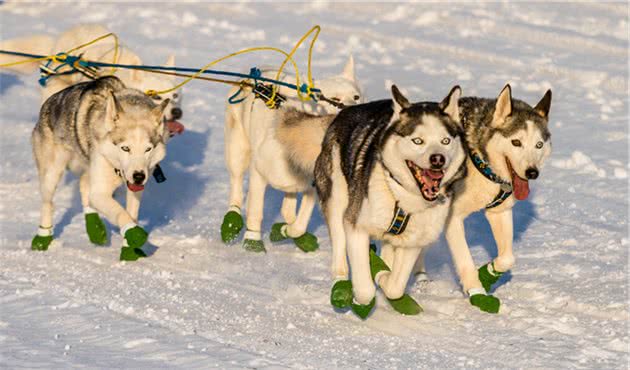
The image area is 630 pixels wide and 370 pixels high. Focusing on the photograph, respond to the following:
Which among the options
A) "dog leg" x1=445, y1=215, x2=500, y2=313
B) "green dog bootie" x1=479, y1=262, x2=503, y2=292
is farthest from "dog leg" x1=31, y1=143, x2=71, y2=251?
"green dog bootie" x1=479, y1=262, x2=503, y2=292

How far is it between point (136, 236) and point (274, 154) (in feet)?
3.18

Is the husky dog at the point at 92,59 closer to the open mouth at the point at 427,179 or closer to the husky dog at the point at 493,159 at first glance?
the husky dog at the point at 493,159

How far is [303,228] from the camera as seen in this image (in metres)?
6.77

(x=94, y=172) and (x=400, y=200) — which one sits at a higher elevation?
(x=400, y=200)

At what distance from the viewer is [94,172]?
6.50 m

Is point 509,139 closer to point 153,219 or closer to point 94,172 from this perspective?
point 94,172

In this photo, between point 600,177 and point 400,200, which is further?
point 600,177

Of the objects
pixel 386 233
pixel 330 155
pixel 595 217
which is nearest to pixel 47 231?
pixel 330 155

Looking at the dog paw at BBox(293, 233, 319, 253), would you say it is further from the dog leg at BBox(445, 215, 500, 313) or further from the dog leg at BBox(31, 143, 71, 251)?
the dog leg at BBox(31, 143, 71, 251)

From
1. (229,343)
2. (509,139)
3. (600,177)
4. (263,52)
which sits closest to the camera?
(229,343)

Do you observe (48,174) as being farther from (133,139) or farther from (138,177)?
(138,177)

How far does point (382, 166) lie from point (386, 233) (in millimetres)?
356

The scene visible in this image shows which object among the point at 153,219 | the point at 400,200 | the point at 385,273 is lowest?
the point at 153,219

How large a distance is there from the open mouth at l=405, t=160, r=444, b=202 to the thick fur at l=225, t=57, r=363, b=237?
3.92 ft
